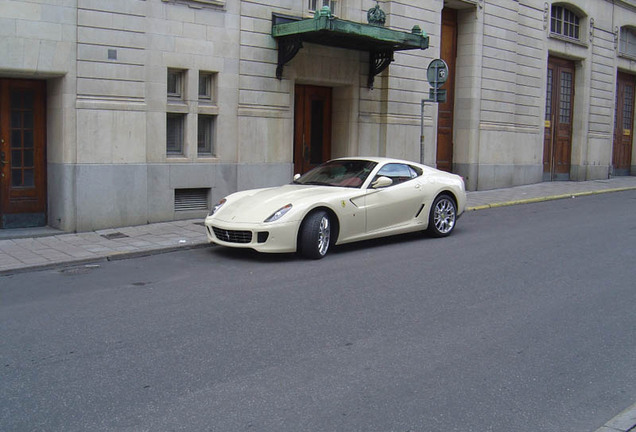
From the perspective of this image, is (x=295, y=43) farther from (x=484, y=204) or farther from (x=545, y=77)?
(x=545, y=77)

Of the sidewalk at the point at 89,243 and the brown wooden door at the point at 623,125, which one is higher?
the brown wooden door at the point at 623,125

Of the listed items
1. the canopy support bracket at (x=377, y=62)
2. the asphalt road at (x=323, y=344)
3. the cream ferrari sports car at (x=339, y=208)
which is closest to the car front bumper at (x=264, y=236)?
the cream ferrari sports car at (x=339, y=208)

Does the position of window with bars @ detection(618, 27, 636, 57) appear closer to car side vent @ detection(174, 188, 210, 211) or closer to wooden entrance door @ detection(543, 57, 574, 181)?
wooden entrance door @ detection(543, 57, 574, 181)

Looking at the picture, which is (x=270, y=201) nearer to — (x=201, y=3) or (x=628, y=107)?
(x=201, y=3)

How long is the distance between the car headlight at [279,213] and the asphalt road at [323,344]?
0.62 meters

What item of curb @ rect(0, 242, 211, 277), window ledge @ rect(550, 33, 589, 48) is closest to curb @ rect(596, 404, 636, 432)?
curb @ rect(0, 242, 211, 277)

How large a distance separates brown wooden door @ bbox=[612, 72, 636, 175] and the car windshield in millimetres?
19191

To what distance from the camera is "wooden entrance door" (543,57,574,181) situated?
22891 millimetres

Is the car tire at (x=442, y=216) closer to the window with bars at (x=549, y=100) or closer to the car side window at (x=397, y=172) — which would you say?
the car side window at (x=397, y=172)

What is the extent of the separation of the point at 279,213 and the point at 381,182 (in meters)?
1.80

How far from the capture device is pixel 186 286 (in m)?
7.77

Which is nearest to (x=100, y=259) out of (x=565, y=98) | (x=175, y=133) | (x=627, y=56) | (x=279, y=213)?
(x=279, y=213)

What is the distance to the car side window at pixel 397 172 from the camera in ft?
34.9

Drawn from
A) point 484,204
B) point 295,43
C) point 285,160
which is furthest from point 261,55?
point 484,204
